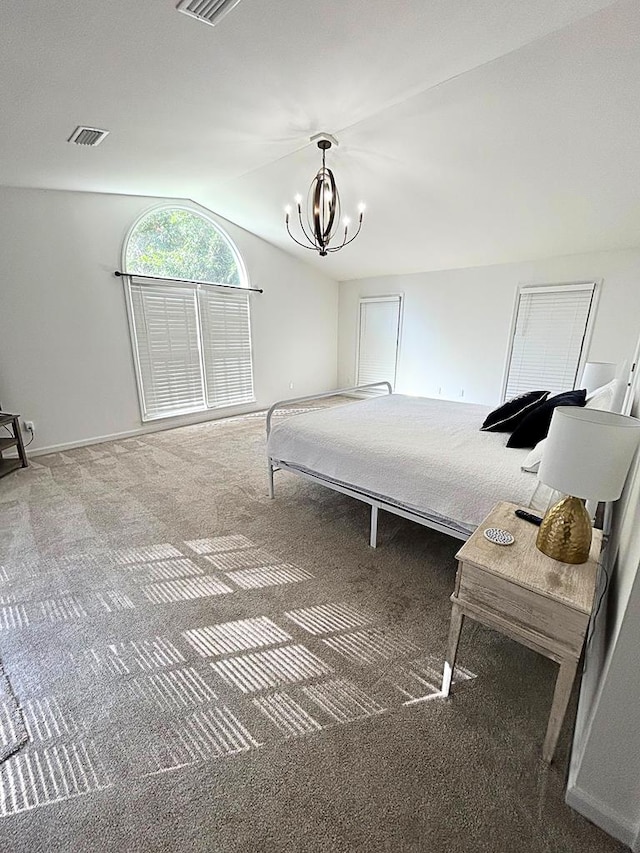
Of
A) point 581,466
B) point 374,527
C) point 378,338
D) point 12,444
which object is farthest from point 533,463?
point 378,338

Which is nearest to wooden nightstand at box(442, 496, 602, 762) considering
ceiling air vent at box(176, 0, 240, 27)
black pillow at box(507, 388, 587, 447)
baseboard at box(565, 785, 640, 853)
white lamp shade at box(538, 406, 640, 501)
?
baseboard at box(565, 785, 640, 853)

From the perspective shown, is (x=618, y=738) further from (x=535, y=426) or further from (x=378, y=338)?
(x=378, y=338)

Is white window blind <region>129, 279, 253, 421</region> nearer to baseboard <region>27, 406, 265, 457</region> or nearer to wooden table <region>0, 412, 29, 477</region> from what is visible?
baseboard <region>27, 406, 265, 457</region>

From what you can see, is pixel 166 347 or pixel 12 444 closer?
pixel 12 444

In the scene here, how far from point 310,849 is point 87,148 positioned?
4187 mm

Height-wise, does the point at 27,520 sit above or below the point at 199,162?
below

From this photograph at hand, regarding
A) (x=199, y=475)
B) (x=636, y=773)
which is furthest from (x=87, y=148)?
(x=636, y=773)

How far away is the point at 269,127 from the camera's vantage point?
2.86m

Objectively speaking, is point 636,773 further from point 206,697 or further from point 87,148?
point 87,148

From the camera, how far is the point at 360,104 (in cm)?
259

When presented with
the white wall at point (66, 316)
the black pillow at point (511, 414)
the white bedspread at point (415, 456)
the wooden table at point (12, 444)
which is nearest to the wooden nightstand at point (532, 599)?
the white bedspread at point (415, 456)

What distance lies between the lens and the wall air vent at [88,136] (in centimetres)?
252

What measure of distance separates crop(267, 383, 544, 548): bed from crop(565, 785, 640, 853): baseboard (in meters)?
0.97

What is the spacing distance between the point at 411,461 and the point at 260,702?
4.44 feet
